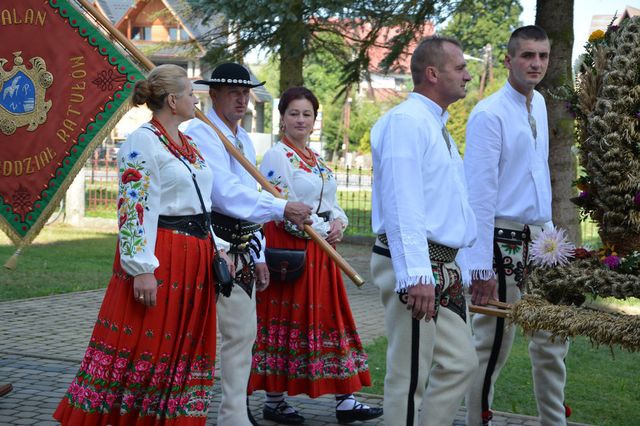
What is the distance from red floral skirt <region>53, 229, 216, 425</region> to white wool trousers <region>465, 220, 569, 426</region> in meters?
1.57

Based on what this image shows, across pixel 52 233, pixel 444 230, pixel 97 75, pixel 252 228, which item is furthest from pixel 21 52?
pixel 52 233

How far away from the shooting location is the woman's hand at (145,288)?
474 centimetres

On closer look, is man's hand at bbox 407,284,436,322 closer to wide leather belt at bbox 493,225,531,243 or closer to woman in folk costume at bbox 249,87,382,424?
wide leather belt at bbox 493,225,531,243

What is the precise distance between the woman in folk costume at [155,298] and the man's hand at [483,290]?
1.45m

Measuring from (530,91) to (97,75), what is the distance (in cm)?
248

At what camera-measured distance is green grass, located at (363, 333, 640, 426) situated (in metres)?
6.70

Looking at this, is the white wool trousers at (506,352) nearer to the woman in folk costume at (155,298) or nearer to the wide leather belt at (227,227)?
the wide leather belt at (227,227)

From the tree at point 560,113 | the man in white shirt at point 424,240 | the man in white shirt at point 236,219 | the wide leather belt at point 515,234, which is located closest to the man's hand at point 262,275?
the man in white shirt at point 236,219

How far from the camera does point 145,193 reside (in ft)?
15.7

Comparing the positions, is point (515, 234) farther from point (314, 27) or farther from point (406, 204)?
point (314, 27)

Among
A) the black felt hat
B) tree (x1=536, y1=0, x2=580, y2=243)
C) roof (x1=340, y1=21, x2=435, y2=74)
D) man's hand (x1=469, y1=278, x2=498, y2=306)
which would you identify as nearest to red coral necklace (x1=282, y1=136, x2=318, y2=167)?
the black felt hat

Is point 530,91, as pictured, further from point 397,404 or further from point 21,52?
point 21,52

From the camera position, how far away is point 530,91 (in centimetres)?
571

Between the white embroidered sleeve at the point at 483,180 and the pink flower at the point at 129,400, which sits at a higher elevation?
the white embroidered sleeve at the point at 483,180
